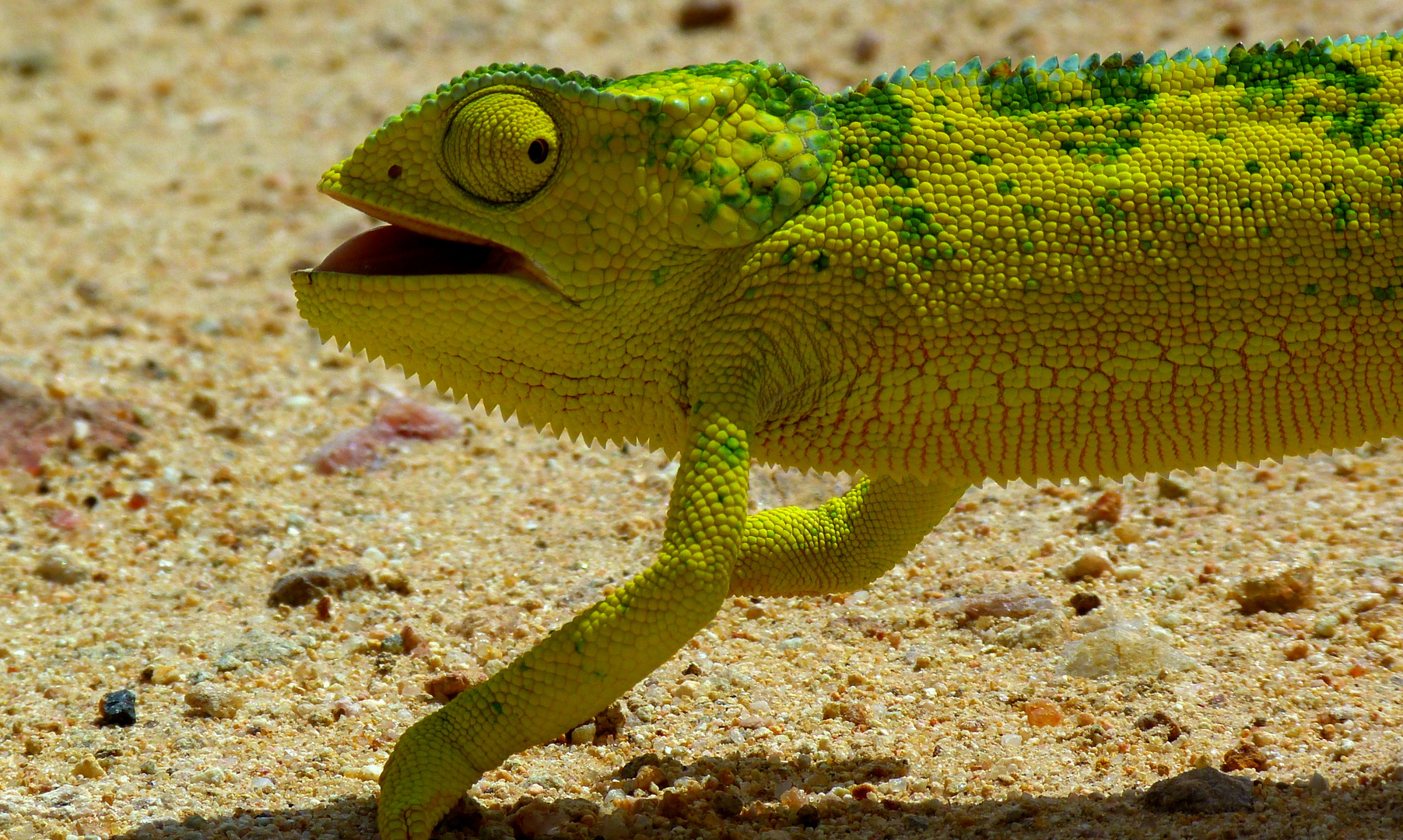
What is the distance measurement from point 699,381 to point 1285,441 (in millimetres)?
1231

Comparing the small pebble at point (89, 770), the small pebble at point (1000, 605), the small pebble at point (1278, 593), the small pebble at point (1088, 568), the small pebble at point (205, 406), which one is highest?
the small pebble at point (1278, 593)

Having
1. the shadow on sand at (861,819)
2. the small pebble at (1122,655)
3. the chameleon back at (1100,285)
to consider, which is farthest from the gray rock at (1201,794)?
the chameleon back at (1100,285)

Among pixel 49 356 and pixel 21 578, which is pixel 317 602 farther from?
pixel 49 356

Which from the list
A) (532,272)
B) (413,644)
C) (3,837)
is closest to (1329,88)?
(532,272)

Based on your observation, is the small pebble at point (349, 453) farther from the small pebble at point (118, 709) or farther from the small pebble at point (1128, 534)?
the small pebble at point (1128, 534)

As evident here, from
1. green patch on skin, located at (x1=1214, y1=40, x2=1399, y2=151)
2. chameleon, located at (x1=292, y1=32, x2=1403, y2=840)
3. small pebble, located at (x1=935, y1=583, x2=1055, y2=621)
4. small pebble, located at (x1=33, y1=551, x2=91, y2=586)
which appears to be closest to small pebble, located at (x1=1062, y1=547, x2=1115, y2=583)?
small pebble, located at (x1=935, y1=583, x2=1055, y2=621)

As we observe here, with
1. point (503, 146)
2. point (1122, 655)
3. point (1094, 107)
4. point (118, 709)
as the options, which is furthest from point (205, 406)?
point (1094, 107)

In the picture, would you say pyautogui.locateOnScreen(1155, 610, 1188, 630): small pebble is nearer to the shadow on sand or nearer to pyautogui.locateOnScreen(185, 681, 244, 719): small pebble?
the shadow on sand

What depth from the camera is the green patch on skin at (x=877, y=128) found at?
327cm

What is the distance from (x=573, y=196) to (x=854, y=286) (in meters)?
0.60

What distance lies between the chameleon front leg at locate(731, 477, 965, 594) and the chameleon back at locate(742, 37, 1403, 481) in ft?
1.68

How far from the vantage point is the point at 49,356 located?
20.6 ft

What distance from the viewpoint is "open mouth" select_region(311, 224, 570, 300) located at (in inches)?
132

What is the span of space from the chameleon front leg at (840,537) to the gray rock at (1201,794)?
2.85 feet
